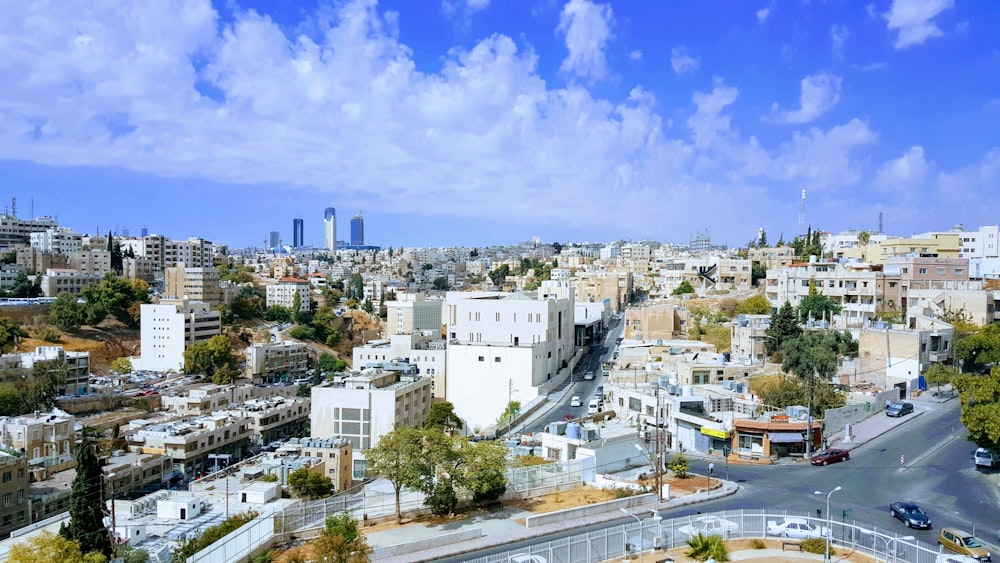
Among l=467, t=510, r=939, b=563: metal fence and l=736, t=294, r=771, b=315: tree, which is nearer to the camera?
l=467, t=510, r=939, b=563: metal fence

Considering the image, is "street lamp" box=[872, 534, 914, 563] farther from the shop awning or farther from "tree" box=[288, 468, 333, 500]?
"tree" box=[288, 468, 333, 500]

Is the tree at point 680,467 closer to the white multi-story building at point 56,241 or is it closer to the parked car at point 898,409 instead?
the parked car at point 898,409

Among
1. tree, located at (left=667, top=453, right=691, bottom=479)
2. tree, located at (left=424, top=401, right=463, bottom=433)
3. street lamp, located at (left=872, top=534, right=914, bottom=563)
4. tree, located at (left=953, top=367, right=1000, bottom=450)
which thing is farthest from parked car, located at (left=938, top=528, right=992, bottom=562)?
tree, located at (left=424, top=401, right=463, bottom=433)

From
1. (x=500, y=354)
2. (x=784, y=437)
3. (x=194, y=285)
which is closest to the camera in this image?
(x=784, y=437)

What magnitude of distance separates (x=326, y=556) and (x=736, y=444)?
13482 mm

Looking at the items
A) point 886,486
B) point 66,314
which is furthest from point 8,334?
point 886,486

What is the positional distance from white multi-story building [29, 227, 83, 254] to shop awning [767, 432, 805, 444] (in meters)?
75.8

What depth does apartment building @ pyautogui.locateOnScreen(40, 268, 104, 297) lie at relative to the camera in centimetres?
6494

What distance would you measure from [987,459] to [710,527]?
9006 mm

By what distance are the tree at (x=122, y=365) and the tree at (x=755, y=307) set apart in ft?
136

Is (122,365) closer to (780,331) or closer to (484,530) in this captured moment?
(780,331)

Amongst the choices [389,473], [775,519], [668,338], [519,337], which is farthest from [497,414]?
[775,519]

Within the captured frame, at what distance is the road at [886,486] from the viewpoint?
51.8ft

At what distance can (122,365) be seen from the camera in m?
54.8
